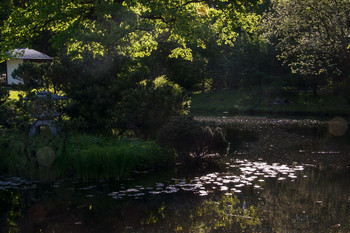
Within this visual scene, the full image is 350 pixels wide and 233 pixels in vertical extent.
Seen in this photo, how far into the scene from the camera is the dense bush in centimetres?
1611

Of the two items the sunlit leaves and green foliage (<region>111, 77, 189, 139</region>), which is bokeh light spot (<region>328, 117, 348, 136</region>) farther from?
green foliage (<region>111, 77, 189, 139</region>)

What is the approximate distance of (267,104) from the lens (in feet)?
168

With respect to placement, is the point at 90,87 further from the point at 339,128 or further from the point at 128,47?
the point at 339,128

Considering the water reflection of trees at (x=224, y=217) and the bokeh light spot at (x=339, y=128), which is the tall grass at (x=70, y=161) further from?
the bokeh light spot at (x=339, y=128)

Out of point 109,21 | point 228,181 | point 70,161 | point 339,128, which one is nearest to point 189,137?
point 228,181

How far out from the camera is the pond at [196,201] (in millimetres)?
9281

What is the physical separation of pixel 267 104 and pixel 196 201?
136 feet

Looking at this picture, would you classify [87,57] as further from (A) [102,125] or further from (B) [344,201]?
(B) [344,201]

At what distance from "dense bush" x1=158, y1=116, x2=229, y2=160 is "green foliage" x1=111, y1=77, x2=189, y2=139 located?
1.91 m

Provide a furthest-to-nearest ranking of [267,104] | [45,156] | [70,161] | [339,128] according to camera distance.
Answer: [267,104] < [339,128] < [70,161] < [45,156]

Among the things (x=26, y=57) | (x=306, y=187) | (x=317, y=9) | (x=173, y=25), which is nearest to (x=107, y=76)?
(x=173, y=25)

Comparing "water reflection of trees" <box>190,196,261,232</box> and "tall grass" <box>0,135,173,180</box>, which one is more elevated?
"tall grass" <box>0,135,173,180</box>

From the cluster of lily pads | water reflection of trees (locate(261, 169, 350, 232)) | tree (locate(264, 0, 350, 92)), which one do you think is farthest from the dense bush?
tree (locate(264, 0, 350, 92))

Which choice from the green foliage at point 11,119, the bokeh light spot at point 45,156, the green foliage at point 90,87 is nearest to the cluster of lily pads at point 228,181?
the bokeh light spot at point 45,156
